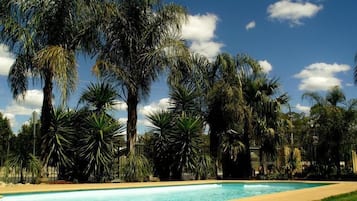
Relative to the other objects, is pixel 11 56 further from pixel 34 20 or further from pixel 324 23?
pixel 324 23

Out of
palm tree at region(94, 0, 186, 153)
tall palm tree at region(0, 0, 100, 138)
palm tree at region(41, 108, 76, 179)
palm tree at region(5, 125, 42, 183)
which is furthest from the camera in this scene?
palm tree at region(94, 0, 186, 153)

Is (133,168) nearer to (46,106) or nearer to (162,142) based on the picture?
(162,142)

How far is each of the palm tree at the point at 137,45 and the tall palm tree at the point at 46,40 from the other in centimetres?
102

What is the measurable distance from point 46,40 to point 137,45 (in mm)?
3628

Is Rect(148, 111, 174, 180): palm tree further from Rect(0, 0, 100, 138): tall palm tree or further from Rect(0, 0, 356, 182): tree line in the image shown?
Rect(0, 0, 100, 138): tall palm tree

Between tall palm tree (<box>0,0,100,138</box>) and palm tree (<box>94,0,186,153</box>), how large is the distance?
102 centimetres

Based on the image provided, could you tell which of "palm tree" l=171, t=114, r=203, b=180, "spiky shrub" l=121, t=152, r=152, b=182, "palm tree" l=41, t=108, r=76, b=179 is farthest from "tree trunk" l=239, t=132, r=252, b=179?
"palm tree" l=41, t=108, r=76, b=179

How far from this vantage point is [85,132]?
17.1 metres

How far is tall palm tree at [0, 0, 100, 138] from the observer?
15305 mm

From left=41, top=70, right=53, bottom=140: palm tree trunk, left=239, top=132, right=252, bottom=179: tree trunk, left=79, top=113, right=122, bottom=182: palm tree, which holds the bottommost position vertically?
left=239, top=132, right=252, bottom=179: tree trunk

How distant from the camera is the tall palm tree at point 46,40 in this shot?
15305 millimetres

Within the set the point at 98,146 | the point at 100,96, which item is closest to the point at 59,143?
the point at 98,146

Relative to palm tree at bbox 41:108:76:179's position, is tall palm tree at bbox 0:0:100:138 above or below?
above

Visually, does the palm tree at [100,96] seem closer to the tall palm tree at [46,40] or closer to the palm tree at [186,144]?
the tall palm tree at [46,40]
